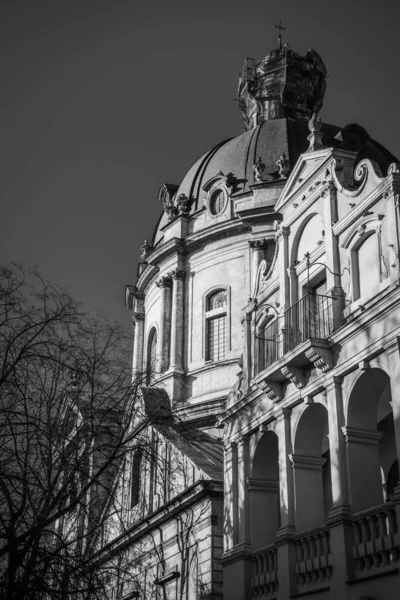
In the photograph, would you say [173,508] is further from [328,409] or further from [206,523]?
[328,409]

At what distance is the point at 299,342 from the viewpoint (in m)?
23.1

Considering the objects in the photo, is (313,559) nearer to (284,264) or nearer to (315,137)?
(284,264)

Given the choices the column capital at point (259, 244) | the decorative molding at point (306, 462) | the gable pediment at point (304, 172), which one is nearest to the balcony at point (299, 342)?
the decorative molding at point (306, 462)

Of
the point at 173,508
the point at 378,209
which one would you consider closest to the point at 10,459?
the point at 378,209

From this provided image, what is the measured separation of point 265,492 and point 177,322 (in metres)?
18.7

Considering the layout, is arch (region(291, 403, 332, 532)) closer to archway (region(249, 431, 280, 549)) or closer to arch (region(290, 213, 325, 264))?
archway (region(249, 431, 280, 549))

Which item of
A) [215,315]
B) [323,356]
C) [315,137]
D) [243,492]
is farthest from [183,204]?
[323,356]

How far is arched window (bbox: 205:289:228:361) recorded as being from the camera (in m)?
40.9

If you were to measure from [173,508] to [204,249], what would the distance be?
678 inches

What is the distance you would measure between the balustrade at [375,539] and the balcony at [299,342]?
163 inches

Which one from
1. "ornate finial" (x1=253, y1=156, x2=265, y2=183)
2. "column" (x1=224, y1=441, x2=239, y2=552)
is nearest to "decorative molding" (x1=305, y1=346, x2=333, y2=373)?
"column" (x1=224, y1=441, x2=239, y2=552)

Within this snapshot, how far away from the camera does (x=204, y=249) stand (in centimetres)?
4319

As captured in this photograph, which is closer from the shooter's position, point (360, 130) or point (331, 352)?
point (331, 352)

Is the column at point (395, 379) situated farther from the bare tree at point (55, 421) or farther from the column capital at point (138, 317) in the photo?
the column capital at point (138, 317)
